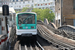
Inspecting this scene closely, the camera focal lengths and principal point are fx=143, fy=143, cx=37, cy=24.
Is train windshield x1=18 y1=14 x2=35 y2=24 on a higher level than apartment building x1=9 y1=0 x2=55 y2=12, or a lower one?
lower

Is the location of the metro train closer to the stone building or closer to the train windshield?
the train windshield

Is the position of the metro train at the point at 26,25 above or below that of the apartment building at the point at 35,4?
below

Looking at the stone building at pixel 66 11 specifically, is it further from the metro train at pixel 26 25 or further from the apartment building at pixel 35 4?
the apartment building at pixel 35 4

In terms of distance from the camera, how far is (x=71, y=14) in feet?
105

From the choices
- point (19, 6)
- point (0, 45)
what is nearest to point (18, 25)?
point (0, 45)

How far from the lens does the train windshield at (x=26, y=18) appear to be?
47.4 feet

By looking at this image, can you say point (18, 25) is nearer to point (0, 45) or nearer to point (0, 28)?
point (0, 28)

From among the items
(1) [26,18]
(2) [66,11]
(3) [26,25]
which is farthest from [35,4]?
(3) [26,25]

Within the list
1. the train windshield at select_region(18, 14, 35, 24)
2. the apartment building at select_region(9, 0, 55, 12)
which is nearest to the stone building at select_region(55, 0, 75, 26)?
the train windshield at select_region(18, 14, 35, 24)

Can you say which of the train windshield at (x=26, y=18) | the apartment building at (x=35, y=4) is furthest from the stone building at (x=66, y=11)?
the apartment building at (x=35, y=4)

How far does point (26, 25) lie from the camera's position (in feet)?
47.2

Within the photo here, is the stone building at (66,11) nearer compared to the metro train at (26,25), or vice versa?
the metro train at (26,25)

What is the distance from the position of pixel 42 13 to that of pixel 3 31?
5343 cm

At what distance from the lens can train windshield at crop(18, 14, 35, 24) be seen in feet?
47.4
